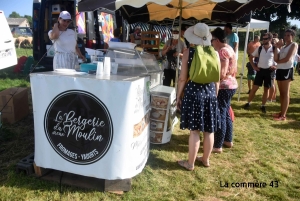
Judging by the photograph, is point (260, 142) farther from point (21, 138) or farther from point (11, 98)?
point (11, 98)

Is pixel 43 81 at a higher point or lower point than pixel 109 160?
higher

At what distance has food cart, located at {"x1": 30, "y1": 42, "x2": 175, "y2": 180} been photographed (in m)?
2.08

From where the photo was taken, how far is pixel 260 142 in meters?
3.60

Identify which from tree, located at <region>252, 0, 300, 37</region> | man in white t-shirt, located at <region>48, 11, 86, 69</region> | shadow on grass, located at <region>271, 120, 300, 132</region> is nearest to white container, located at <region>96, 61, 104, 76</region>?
man in white t-shirt, located at <region>48, 11, 86, 69</region>

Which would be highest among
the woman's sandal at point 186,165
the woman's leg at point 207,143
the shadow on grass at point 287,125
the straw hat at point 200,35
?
the straw hat at point 200,35

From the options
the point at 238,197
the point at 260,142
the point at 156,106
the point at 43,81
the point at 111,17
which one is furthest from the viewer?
the point at 111,17

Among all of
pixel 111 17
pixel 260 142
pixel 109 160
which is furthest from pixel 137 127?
pixel 111 17

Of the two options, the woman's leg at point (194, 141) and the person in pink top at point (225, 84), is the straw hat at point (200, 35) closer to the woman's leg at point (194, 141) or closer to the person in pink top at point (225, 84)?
the person in pink top at point (225, 84)

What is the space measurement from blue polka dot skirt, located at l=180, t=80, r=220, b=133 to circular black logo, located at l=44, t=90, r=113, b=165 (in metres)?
0.85

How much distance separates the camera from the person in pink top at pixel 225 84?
2.81 m

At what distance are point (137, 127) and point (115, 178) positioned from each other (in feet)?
1.60

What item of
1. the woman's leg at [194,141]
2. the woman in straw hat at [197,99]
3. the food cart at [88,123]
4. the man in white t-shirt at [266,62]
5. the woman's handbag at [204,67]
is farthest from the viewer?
the man in white t-shirt at [266,62]

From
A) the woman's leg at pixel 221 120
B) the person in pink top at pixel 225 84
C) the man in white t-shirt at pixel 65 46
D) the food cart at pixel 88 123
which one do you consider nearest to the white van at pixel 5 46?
the man in white t-shirt at pixel 65 46

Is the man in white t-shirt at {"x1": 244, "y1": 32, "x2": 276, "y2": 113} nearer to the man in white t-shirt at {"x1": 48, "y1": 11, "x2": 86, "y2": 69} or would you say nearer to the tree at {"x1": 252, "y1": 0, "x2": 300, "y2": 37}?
the man in white t-shirt at {"x1": 48, "y1": 11, "x2": 86, "y2": 69}
